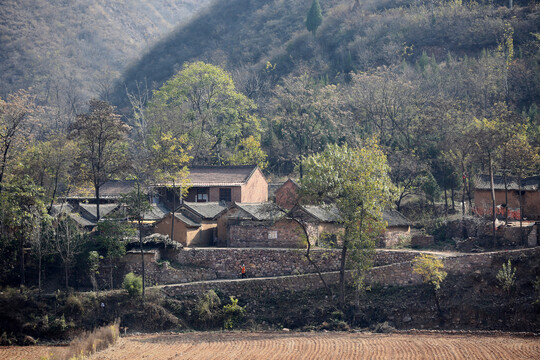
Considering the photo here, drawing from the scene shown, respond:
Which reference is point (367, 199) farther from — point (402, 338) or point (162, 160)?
point (162, 160)

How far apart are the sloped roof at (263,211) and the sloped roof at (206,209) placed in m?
2.72

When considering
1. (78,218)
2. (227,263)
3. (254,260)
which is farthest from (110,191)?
(254,260)

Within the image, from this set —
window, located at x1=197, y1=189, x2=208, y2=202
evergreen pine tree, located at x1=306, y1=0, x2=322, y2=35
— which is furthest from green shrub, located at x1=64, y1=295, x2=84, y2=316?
evergreen pine tree, located at x1=306, y1=0, x2=322, y2=35

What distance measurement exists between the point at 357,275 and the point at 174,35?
90.1 meters

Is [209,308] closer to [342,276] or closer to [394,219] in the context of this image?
[342,276]

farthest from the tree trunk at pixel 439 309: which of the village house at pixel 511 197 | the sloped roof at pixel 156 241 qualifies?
the sloped roof at pixel 156 241

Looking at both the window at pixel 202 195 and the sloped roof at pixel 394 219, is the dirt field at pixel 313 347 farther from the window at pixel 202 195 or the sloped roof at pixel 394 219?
the window at pixel 202 195

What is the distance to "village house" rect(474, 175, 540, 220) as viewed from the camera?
36844 millimetres

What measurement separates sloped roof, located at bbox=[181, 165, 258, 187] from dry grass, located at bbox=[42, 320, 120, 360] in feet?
55.0

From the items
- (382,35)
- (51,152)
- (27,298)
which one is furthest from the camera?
(382,35)

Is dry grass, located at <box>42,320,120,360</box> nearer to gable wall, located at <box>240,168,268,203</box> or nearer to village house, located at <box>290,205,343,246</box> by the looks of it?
village house, located at <box>290,205,343,246</box>

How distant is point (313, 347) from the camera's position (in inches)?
985

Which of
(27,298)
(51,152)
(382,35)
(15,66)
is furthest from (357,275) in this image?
(15,66)

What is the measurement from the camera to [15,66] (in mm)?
107062
